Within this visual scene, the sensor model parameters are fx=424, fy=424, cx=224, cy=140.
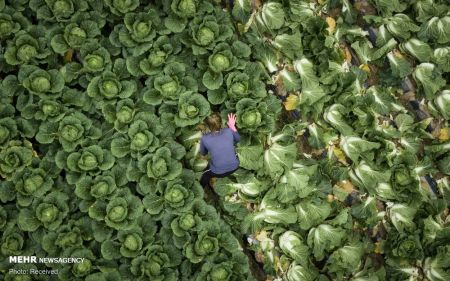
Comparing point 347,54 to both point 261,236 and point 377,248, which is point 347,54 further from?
point 261,236

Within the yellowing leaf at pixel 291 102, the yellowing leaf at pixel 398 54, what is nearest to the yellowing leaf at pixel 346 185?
the yellowing leaf at pixel 291 102

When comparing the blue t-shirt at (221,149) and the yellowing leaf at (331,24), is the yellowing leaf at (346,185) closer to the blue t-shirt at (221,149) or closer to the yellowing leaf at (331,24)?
the blue t-shirt at (221,149)

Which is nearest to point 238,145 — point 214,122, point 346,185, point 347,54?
point 214,122

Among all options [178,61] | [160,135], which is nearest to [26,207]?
[160,135]

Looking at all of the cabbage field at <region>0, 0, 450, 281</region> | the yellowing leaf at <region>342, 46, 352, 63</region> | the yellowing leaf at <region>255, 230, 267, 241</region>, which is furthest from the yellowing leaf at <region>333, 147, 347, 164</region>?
the yellowing leaf at <region>255, 230, 267, 241</region>

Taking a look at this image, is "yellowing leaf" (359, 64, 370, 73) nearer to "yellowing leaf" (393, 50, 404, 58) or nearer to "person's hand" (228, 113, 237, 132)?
"yellowing leaf" (393, 50, 404, 58)

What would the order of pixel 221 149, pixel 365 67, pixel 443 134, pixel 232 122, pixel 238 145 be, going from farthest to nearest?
pixel 365 67 → pixel 443 134 → pixel 238 145 → pixel 232 122 → pixel 221 149
